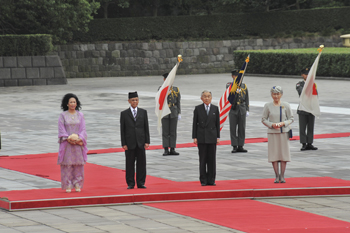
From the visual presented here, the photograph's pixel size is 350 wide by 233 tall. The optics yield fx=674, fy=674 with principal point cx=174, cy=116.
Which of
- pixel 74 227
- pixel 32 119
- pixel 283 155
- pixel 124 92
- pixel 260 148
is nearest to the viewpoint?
pixel 74 227

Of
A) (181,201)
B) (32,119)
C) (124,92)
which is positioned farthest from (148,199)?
(124,92)

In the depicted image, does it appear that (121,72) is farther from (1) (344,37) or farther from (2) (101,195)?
(2) (101,195)

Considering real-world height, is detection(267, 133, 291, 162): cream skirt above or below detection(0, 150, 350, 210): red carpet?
above

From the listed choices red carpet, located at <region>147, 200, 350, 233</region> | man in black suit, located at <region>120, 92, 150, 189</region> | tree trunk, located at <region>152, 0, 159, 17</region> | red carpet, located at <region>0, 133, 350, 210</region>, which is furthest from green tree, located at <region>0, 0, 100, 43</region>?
red carpet, located at <region>147, 200, 350, 233</region>

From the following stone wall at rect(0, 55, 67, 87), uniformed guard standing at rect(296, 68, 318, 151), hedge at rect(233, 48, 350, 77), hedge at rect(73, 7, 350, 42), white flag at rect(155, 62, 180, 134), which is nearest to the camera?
white flag at rect(155, 62, 180, 134)

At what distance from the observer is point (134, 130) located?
9.54 meters

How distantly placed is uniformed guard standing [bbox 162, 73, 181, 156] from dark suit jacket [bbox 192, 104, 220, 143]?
3.10 m

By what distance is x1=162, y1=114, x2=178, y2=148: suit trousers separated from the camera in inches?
516

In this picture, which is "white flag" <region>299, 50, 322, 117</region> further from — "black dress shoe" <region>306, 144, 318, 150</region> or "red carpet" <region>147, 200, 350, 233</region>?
"red carpet" <region>147, 200, 350, 233</region>

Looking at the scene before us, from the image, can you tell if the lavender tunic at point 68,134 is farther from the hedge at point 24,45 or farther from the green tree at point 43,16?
the green tree at point 43,16

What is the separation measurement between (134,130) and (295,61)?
1030 inches

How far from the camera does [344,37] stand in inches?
1555

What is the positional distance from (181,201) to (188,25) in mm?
33122

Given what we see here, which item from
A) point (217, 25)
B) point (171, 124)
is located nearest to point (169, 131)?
point (171, 124)
